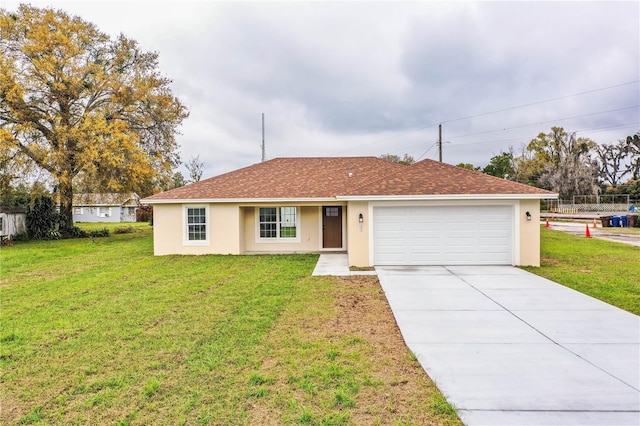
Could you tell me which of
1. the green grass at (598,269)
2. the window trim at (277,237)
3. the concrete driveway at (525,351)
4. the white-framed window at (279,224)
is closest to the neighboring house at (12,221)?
the window trim at (277,237)

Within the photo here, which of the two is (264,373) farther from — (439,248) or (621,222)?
(621,222)

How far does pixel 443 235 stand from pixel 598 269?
449 cm

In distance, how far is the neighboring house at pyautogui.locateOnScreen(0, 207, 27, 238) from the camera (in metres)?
20.0

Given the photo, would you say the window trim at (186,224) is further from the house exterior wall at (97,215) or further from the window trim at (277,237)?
the house exterior wall at (97,215)

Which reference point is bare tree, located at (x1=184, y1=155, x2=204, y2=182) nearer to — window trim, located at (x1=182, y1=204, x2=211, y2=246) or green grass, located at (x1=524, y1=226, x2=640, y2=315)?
window trim, located at (x1=182, y1=204, x2=211, y2=246)

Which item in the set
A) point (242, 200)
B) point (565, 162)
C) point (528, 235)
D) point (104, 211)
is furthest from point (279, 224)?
point (565, 162)

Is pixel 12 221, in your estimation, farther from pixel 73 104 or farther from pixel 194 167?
pixel 194 167

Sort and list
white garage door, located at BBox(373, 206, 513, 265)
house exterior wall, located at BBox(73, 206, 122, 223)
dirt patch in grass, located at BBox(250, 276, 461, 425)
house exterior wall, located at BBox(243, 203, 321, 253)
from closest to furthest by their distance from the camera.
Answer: dirt patch in grass, located at BBox(250, 276, 461, 425) < white garage door, located at BBox(373, 206, 513, 265) < house exterior wall, located at BBox(243, 203, 321, 253) < house exterior wall, located at BBox(73, 206, 122, 223)

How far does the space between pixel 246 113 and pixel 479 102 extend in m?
16.1

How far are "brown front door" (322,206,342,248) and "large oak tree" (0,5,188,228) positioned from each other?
1105 centimetres

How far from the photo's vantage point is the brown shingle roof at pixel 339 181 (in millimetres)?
11602

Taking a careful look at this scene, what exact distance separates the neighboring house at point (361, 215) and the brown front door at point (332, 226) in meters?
0.04

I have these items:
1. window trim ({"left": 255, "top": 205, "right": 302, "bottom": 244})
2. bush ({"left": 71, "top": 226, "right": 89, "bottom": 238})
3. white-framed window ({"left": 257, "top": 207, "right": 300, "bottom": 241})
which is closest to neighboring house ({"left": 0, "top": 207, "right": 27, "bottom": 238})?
bush ({"left": 71, "top": 226, "right": 89, "bottom": 238})

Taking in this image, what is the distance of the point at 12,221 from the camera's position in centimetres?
2092
